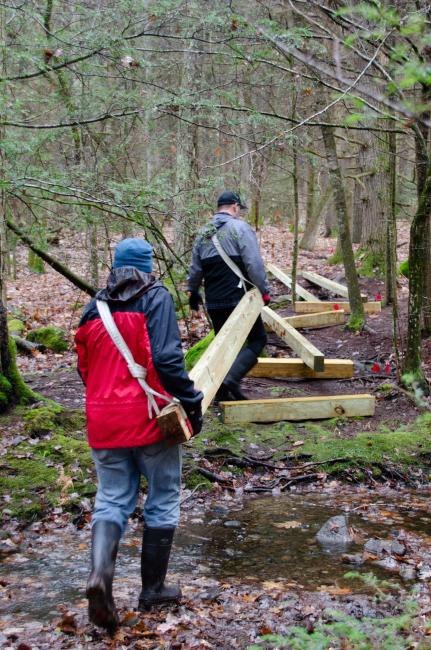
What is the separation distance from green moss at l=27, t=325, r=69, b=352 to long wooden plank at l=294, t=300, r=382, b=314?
4728mm

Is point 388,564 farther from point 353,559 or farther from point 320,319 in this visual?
point 320,319

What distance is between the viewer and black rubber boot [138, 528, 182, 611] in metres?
3.95

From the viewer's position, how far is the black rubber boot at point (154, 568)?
13.0ft

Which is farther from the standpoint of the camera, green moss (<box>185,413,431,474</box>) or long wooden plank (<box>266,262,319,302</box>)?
long wooden plank (<box>266,262,319,302</box>)

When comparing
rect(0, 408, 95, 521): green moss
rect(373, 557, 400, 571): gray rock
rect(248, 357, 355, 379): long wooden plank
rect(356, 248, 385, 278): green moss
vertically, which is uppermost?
rect(356, 248, 385, 278): green moss

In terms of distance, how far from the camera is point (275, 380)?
29.8 ft

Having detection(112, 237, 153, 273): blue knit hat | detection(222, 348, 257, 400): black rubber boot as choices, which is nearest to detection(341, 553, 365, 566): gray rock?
detection(112, 237, 153, 273): blue knit hat

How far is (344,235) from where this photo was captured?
1195cm

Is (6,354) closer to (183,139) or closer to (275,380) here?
(275,380)

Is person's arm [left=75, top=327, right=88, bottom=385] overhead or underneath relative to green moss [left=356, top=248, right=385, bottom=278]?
underneath

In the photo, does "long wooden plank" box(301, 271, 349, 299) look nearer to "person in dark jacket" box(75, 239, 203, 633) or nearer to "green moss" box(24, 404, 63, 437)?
"green moss" box(24, 404, 63, 437)

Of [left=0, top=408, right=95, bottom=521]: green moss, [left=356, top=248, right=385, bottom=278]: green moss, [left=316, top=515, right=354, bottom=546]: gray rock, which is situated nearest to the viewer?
[left=316, top=515, right=354, bottom=546]: gray rock

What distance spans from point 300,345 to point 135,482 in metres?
5.21

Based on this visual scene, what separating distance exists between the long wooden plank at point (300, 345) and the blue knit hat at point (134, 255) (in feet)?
15.9
